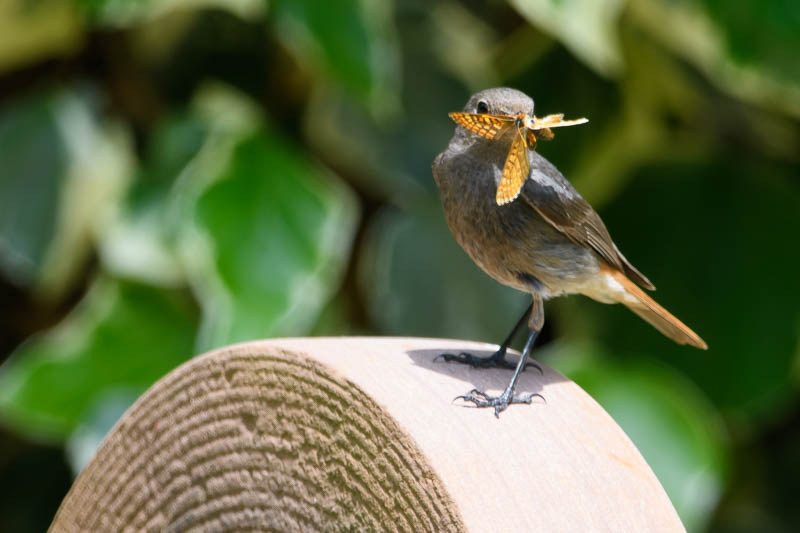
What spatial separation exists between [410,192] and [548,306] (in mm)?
547

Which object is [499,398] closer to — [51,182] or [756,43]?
[756,43]

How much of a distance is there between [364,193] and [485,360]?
6.08 feet

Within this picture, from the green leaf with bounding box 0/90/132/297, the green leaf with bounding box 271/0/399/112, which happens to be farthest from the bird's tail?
the green leaf with bounding box 0/90/132/297

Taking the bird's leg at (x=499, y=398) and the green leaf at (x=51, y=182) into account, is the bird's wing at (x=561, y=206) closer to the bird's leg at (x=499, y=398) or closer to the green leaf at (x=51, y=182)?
the bird's leg at (x=499, y=398)

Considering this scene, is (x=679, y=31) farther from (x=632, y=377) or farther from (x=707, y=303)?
(x=632, y=377)

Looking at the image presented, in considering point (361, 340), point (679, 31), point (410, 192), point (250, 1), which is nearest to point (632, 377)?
point (410, 192)

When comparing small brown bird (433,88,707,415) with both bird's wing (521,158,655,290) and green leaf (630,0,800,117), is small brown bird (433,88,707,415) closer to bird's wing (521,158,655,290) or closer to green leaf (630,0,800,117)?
bird's wing (521,158,655,290)

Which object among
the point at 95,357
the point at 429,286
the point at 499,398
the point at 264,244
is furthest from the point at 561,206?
the point at 95,357

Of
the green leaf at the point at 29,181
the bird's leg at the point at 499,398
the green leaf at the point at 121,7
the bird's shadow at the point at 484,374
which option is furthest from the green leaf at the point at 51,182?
the bird's leg at the point at 499,398

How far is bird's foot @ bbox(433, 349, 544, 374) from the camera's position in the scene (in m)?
1.08

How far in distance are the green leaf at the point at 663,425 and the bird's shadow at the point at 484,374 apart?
4.13ft

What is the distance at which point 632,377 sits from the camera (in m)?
2.38

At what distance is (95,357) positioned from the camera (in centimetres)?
256

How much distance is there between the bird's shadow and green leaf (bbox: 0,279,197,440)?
5.18 ft
